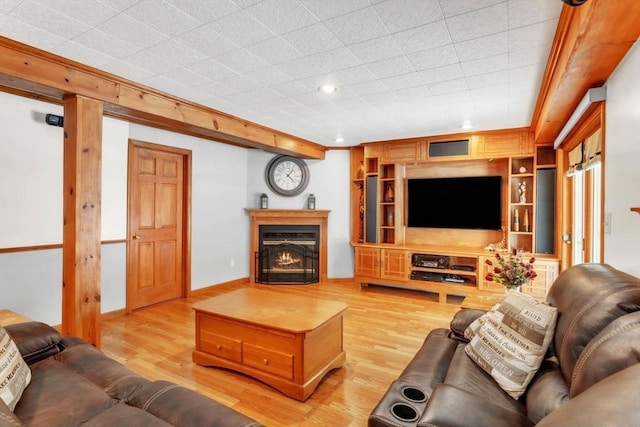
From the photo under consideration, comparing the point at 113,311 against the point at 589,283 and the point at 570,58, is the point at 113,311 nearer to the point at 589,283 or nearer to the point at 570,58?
the point at 589,283

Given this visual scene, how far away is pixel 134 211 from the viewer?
13.8 ft

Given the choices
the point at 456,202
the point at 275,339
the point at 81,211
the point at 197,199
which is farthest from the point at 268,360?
the point at 456,202

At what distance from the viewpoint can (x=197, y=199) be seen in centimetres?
506

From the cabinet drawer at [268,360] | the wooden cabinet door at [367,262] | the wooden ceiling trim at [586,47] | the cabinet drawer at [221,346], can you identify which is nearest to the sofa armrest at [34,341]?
the cabinet drawer at [221,346]

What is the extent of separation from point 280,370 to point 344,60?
2.23 metres

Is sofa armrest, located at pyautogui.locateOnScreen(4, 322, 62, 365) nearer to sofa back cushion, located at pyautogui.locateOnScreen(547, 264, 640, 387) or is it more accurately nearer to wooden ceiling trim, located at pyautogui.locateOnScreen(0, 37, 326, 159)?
wooden ceiling trim, located at pyautogui.locateOnScreen(0, 37, 326, 159)

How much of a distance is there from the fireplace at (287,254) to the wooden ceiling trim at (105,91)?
189cm

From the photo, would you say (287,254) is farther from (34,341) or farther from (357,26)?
(357,26)

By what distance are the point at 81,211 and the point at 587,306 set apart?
10.5ft

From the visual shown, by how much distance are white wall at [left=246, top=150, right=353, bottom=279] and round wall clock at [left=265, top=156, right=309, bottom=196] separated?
0.10m

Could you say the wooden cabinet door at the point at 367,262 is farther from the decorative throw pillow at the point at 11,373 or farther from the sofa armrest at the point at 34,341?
the decorative throw pillow at the point at 11,373

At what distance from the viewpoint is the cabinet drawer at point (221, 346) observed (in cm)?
262

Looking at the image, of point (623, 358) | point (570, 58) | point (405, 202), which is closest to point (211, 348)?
point (623, 358)

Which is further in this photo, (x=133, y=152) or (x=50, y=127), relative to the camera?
(x=133, y=152)
